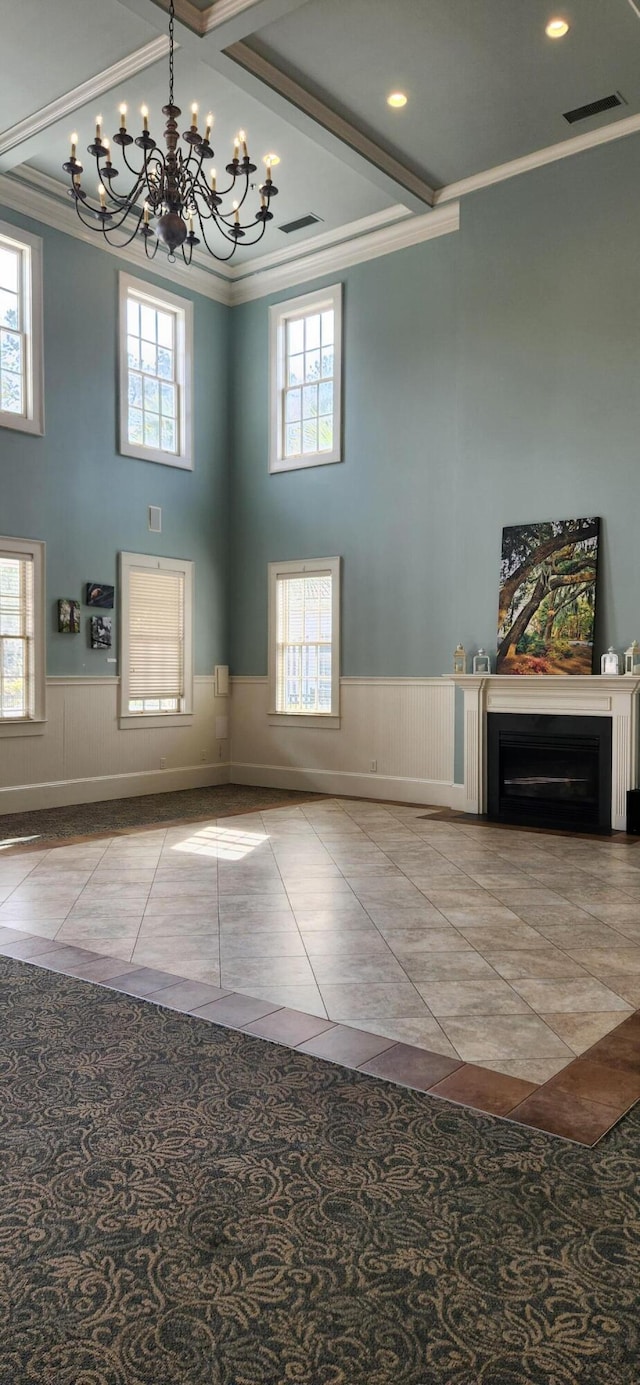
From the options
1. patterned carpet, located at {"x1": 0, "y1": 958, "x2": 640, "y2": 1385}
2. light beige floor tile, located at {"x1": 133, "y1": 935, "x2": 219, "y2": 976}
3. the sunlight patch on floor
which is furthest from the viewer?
the sunlight patch on floor

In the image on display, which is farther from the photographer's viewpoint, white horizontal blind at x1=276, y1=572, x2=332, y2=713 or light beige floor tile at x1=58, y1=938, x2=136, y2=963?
white horizontal blind at x1=276, y1=572, x2=332, y2=713

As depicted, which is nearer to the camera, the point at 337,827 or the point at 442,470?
the point at 337,827

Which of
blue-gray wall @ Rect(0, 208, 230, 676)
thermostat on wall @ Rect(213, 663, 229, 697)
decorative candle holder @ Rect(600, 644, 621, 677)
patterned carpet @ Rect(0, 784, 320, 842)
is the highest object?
blue-gray wall @ Rect(0, 208, 230, 676)

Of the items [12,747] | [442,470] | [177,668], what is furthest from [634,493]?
[12,747]

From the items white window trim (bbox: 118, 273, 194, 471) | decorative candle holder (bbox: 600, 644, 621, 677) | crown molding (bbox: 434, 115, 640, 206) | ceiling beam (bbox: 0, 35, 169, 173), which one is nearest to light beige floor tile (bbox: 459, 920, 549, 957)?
decorative candle holder (bbox: 600, 644, 621, 677)

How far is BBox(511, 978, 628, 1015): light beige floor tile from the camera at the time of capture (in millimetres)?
3197

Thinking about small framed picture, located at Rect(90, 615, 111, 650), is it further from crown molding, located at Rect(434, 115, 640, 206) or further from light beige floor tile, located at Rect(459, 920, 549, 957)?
light beige floor tile, located at Rect(459, 920, 549, 957)

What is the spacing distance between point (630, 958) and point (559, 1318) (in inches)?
91.0

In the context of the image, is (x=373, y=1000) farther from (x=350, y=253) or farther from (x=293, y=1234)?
(x=350, y=253)

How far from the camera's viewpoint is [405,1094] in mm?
2523

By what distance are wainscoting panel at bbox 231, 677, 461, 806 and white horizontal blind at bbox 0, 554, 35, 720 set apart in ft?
8.79

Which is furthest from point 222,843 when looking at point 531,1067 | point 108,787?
point 531,1067

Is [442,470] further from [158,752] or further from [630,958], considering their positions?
[630,958]

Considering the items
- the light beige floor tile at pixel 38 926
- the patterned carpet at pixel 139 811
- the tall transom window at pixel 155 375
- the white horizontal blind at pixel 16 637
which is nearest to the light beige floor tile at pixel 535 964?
the light beige floor tile at pixel 38 926
